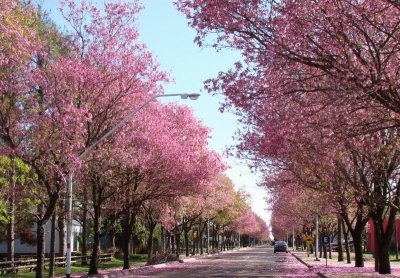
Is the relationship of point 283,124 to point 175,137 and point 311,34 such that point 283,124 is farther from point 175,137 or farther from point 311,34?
point 175,137

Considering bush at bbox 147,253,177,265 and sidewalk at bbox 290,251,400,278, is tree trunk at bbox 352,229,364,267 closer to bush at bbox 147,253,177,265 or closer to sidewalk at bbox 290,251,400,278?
sidewalk at bbox 290,251,400,278

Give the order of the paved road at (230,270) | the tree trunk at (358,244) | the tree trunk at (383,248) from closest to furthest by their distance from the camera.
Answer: the tree trunk at (383,248)
the paved road at (230,270)
the tree trunk at (358,244)

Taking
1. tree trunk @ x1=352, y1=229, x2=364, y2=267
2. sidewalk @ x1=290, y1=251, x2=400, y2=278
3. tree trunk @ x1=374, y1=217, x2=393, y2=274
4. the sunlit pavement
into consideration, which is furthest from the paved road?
tree trunk @ x1=374, y1=217, x2=393, y2=274

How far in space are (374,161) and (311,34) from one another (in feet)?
31.0

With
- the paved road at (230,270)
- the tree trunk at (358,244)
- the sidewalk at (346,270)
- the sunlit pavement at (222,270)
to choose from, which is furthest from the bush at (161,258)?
the tree trunk at (358,244)

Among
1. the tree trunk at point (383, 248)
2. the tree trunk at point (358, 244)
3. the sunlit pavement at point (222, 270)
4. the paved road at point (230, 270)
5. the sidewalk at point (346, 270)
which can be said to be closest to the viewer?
the sidewalk at point (346, 270)

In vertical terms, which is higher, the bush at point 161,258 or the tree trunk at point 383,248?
the tree trunk at point 383,248

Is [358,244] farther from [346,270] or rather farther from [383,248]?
[383,248]

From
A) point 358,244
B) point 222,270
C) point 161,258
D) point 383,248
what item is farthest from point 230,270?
point 383,248

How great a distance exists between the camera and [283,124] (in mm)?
14203

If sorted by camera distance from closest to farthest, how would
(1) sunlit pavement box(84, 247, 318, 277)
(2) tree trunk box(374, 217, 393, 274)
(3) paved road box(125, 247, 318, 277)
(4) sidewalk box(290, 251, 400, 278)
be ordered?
1. (4) sidewalk box(290, 251, 400, 278)
2. (2) tree trunk box(374, 217, 393, 274)
3. (1) sunlit pavement box(84, 247, 318, 277)
4. (3) paved road box(125, 247, 318, 277)

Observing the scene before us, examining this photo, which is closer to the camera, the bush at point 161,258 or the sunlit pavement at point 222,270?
the sunlit pavement at point 222,270

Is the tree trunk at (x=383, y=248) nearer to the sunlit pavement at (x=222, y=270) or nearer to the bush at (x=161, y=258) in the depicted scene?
the sunlit pavement at (x=222, y=270)

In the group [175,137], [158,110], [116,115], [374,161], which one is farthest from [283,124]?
[175,137]
